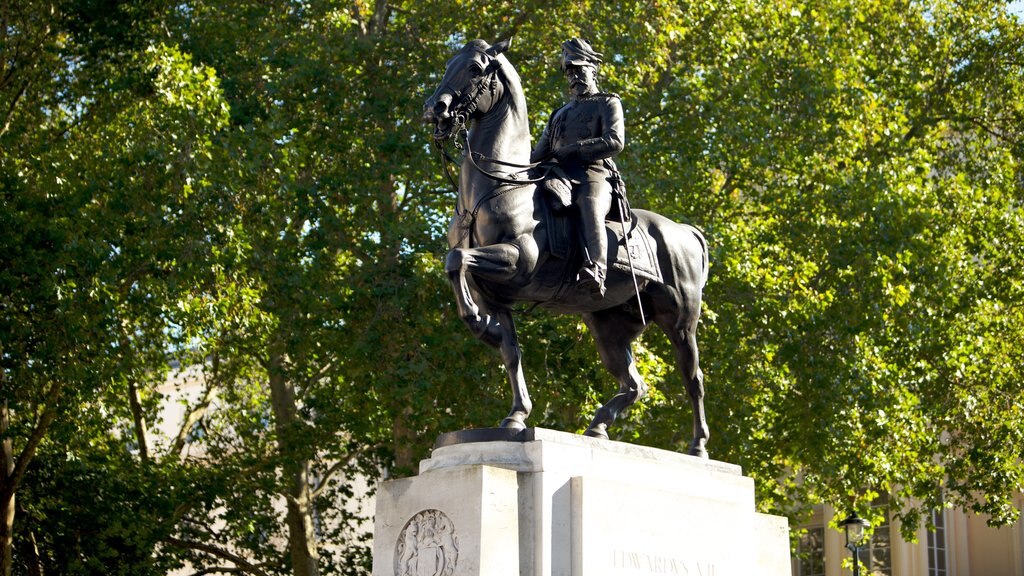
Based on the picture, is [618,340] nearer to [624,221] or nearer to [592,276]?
[624,221]

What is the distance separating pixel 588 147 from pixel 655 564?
2.78m

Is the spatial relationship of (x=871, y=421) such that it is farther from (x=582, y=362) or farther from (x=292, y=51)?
(x=292, y=51)

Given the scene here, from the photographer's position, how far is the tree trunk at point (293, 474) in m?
22.6

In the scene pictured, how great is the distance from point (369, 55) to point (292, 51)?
1.14 meters

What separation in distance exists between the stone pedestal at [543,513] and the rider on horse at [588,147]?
1203 mm

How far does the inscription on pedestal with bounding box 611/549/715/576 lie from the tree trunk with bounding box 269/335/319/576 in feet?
41.1

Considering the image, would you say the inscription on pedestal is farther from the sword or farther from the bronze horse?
the sword

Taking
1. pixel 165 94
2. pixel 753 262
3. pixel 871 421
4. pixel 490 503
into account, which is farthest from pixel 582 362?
pixel 490 503

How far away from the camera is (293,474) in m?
23.0

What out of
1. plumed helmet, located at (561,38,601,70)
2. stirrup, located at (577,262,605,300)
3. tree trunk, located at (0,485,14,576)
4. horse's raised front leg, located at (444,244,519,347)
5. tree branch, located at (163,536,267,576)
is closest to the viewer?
horse's raised front leg, located at (444,244,519,347)

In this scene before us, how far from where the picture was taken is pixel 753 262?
20469 millimetres

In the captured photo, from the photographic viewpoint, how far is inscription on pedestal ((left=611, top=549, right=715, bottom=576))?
9.42 meters

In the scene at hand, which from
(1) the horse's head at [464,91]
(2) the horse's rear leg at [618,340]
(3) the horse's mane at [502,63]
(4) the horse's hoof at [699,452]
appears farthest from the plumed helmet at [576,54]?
(4) the horse's hoof at [699,452]

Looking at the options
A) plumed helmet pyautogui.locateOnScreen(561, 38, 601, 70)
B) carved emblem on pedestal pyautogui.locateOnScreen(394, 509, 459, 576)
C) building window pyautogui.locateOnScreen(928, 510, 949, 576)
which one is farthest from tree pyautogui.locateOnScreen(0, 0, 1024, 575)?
carved emblem on pedestal pyautogui.locateOnScreen(394, 509, 459, 576)
